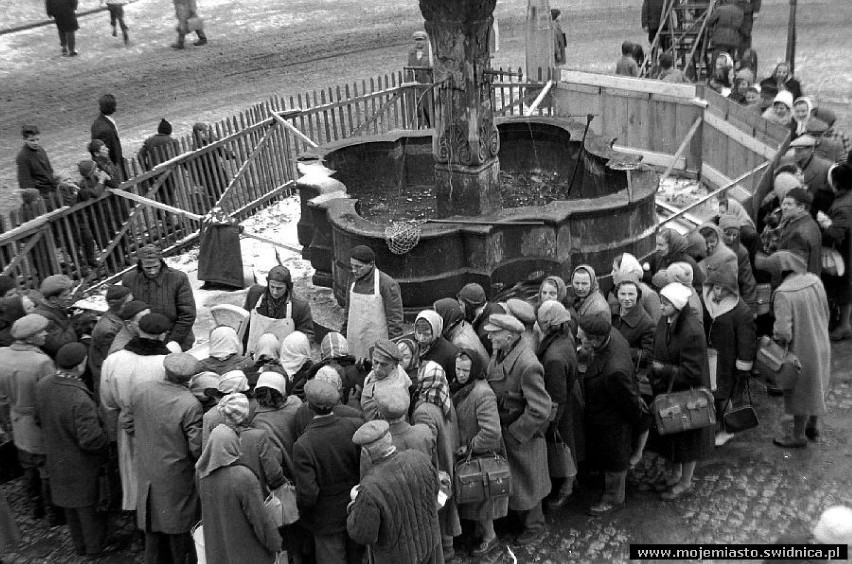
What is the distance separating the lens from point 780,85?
43.2 feet

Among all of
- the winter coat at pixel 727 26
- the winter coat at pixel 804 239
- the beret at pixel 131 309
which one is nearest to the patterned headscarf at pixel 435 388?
the beret at pixel 131 309

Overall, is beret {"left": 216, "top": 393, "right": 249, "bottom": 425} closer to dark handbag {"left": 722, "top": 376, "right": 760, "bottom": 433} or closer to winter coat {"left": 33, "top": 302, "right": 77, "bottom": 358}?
winter coat {"left": 33, "top": 302, "right": 77, "bottom": 358}

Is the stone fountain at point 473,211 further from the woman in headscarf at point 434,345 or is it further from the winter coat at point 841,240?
the woman in headscarf at point 434,345

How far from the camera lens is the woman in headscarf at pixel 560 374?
6.54m

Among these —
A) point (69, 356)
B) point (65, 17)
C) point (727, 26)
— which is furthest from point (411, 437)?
point (65, 17)

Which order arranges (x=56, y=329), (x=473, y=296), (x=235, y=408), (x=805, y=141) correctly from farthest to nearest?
(x=805, y=141), (x=56, y=329), (x=473, y=296), (x=235, y=408)

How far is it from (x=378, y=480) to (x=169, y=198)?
780 centimetres

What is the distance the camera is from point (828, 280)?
9.15 meters

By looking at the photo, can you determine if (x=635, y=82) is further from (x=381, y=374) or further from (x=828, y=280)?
(x=381, y=374)

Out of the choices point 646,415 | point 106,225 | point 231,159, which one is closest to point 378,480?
point 646,415

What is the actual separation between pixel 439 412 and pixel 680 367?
6.24 ft

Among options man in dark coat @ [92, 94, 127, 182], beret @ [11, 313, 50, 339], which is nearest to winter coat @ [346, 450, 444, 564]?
beret @ [11, 313, 50, 339]

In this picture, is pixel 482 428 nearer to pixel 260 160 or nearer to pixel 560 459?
pixel 560 459

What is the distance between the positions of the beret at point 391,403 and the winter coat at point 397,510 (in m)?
0.30
